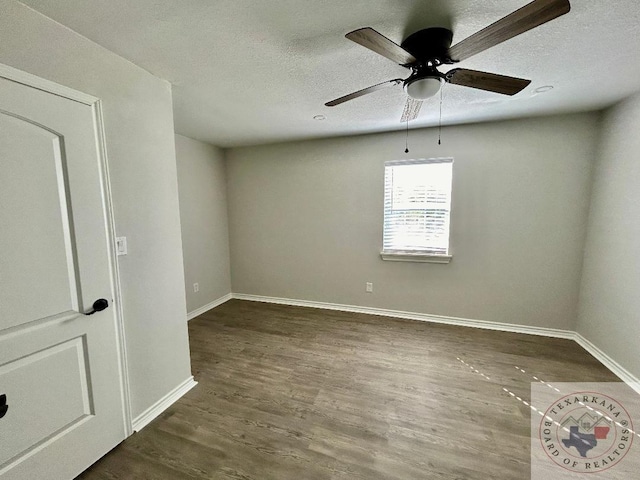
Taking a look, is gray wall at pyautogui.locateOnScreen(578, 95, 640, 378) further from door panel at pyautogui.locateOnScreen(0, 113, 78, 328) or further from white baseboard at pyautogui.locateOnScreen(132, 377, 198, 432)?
door panel at pyautogui.locateOnScreen(0, 113, 78, 328)

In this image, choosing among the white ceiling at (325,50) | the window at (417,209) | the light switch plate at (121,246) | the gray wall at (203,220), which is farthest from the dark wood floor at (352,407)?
the white ceiling at (325,50)

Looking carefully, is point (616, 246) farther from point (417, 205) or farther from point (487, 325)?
Answer: point (417, 205)

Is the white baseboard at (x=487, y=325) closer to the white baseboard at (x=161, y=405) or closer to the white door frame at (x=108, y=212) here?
the white baseboard at (x=161, y=405)

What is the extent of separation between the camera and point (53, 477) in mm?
1286

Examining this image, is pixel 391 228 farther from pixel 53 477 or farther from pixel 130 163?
pixel 53 477

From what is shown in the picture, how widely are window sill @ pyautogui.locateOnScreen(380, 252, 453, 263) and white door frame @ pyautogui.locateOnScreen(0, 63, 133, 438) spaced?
2.79 metres

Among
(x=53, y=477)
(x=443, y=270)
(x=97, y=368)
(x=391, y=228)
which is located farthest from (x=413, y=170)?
(x=53, y=477)

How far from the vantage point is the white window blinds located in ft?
10.2

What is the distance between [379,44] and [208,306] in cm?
376

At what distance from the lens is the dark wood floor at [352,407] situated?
144cm

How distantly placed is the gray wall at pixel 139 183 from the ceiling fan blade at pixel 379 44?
1448mm

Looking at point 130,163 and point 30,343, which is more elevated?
Answer: point 130,163

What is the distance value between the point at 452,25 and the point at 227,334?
334 cm

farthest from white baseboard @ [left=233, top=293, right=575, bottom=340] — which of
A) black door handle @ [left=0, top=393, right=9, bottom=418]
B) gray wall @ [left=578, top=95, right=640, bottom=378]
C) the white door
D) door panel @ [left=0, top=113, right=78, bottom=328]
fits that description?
black door handle @ [left=0, top=393, right=9, bottom=418]
